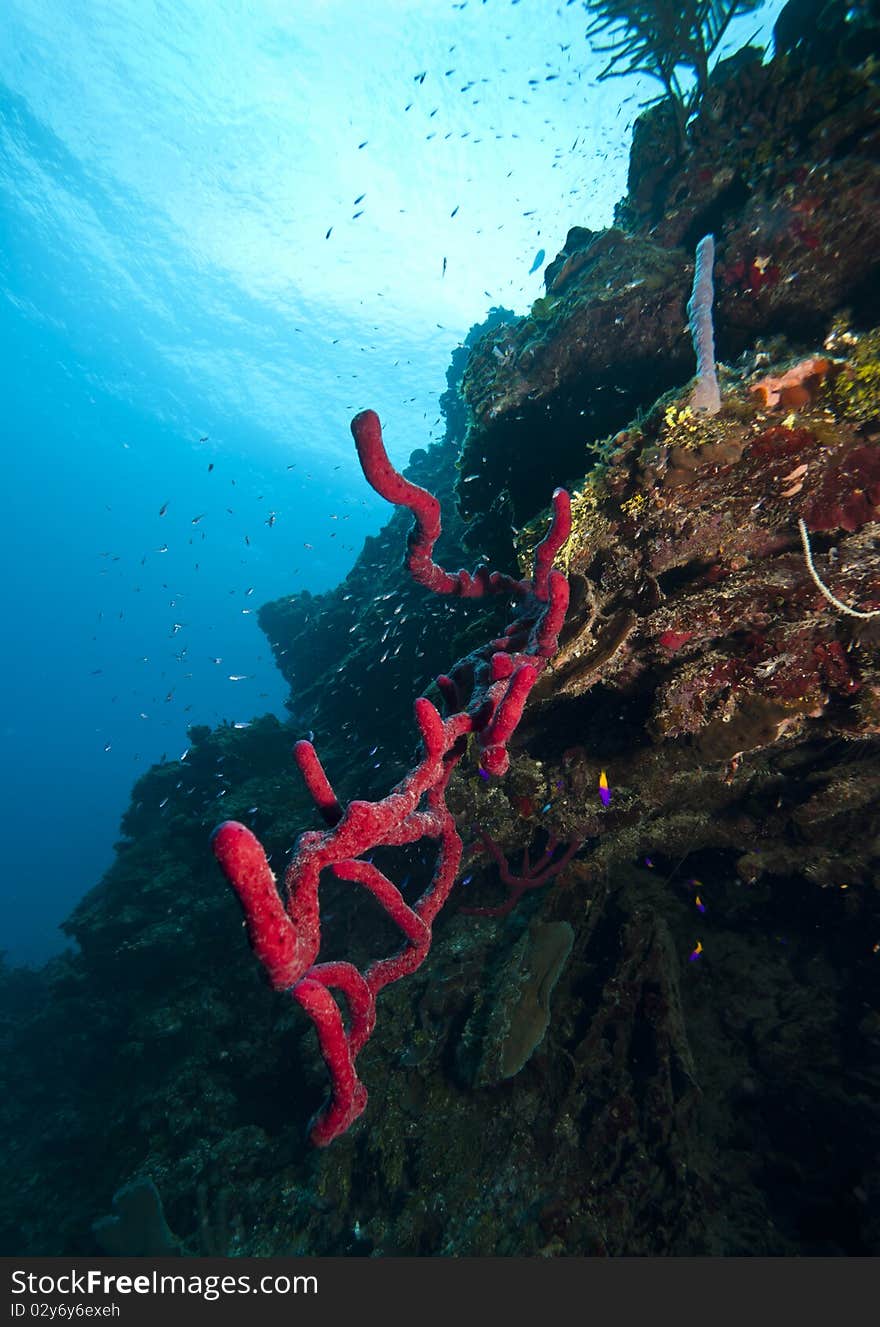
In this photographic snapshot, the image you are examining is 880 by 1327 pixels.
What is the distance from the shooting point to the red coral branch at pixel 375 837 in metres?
1.90

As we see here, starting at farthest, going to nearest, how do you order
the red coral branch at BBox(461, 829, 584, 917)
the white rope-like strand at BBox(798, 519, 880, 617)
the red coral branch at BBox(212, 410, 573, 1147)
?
the red coral branch at BBox(461, 829, 584, 917)
the white rope-like strand at BBox(798, 519, 880, 617)
the red coral branch at BBox(212, 410, 573, 1147)

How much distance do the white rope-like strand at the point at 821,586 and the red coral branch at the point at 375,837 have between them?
1613mm

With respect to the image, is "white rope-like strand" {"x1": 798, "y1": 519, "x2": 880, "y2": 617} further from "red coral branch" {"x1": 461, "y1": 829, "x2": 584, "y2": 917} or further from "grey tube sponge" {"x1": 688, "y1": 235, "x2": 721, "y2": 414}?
"red coral branch" {"x1": 461, "y1": 829, "x2": 584, "y2": 917}

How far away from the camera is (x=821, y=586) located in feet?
11.1

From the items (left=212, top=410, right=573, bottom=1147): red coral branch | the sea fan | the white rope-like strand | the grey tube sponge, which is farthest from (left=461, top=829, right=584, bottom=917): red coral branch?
the sea fan

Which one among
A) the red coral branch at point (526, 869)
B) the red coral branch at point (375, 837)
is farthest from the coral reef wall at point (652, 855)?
the red coral branch at point (375, 837)

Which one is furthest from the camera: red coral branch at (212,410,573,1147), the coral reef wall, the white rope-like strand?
the coral reef wall

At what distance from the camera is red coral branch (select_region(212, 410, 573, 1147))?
190 cm

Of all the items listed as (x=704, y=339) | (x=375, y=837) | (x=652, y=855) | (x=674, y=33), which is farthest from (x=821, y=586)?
(x=674, y=33)

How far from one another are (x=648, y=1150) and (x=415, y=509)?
5.67 meters

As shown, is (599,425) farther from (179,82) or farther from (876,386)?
(179,82)

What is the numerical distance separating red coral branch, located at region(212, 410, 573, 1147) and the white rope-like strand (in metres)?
1.61

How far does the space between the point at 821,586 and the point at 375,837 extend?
3.35 metres

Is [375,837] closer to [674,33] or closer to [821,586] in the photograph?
[821,586]
